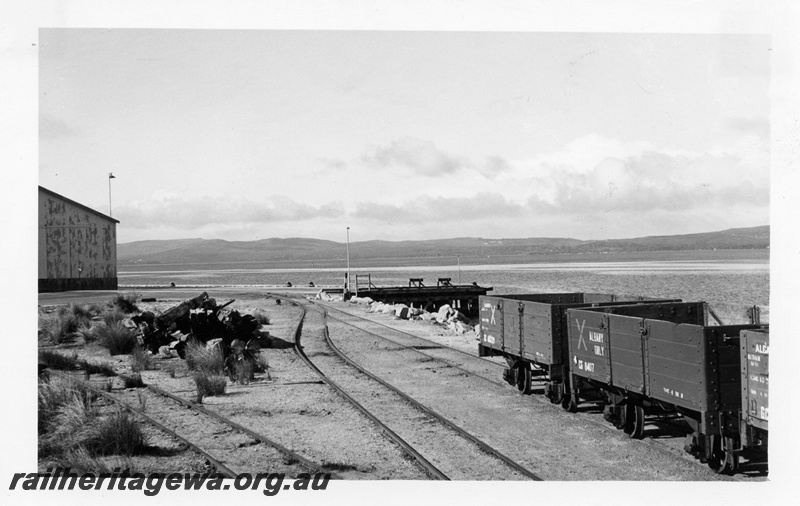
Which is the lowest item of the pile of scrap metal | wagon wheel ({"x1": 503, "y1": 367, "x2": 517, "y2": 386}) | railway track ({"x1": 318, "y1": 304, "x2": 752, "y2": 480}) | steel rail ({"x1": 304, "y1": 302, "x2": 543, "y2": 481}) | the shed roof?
railway track ({"x1": 318, "y1": 304, "x2": 752, "y2": 480})

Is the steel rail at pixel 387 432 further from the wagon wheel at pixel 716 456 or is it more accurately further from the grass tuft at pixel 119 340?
the grass tuft at pixel 119 340

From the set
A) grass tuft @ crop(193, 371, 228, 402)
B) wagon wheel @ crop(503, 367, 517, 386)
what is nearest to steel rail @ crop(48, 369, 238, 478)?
grass tuft @ crop(193, 371, 228, 402)

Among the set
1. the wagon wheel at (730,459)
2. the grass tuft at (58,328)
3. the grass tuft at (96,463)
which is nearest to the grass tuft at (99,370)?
the grass tuft at (58,328)

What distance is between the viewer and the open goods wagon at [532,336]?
12180mm

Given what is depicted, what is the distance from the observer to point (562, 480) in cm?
851

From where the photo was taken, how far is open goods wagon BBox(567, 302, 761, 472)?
27.3 feet

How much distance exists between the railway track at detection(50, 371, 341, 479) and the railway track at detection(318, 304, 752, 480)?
4.83m

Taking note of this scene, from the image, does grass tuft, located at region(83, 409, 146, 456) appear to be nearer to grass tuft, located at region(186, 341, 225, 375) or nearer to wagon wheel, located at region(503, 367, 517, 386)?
grass tuft, located at region(186, 341, 225, 375)

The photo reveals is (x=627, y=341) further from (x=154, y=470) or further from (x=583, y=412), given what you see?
(x=154, y=470)

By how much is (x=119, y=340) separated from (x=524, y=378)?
1296 centimetres

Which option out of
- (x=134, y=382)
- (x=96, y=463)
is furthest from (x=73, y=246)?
(x=96, y=463)

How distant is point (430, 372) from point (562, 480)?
8071 millimetres

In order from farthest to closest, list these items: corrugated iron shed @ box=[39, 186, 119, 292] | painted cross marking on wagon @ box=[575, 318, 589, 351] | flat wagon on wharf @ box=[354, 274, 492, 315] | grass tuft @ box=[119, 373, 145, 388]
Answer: flat wagon on wharf @ box=[354, 274, 492, 315], corrugated iron shed @ box=[39, 186, 119, 292], grass tuft @ box=[119, 373, 145, 388], painted cross marking on wagon @ box=[575, 318, 589, 351]

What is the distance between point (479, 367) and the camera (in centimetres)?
1708
